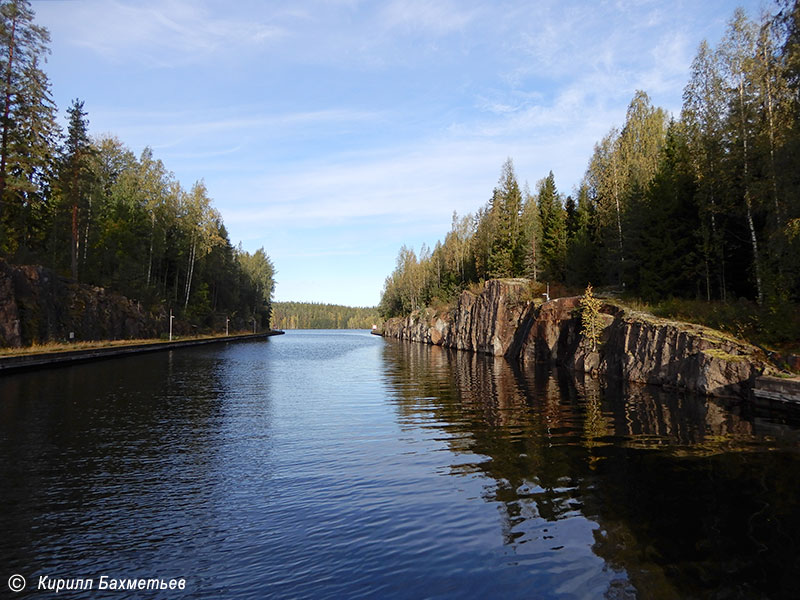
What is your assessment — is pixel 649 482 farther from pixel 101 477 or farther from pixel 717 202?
pixel 717 202

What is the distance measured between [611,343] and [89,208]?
6582cm

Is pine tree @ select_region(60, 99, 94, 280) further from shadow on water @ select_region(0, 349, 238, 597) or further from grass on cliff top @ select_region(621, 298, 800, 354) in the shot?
grass on cliff top @ select_region(621, 298, 800, 354)

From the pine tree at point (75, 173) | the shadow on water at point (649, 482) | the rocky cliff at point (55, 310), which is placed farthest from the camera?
the pine tree at point (75, 173)

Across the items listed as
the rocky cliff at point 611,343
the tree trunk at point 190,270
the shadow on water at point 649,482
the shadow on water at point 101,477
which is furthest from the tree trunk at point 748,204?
the tree trunk at point 190,270

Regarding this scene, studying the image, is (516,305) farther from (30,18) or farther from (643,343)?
(30,18)

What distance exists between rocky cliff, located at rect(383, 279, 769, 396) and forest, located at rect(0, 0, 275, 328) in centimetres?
5200

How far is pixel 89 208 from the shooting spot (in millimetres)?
60125

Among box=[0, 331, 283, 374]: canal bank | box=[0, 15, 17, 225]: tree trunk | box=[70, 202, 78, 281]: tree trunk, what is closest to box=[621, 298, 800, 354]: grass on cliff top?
box=[0, 331, 283, 374]: canal bank

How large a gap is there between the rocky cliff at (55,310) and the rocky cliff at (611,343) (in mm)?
50528

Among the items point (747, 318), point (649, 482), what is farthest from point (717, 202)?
point (649, 482)

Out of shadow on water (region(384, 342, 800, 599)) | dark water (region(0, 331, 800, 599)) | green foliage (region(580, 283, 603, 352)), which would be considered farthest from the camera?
green foliage (region(580, 283, 603, 352))

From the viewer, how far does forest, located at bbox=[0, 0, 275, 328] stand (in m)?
41.0

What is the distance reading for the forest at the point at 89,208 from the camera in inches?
1615

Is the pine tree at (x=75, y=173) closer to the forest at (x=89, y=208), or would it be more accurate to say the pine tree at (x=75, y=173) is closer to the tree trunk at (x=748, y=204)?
the forest at (x=89, y=208)
